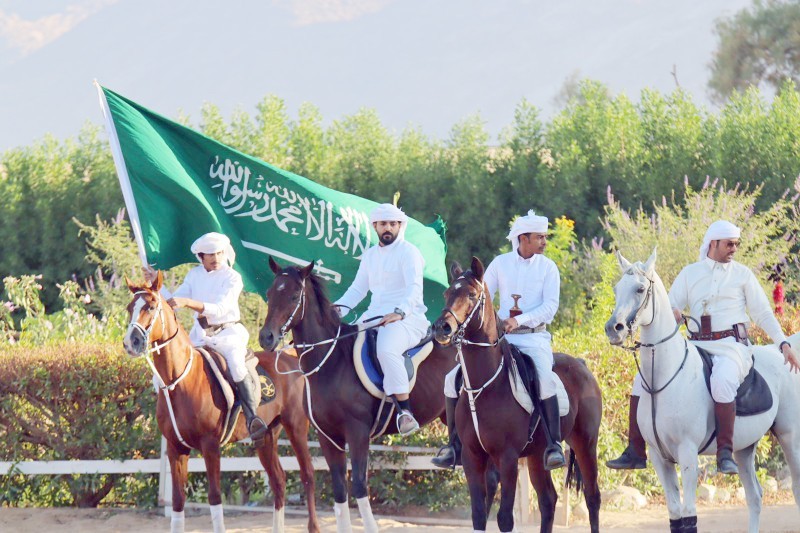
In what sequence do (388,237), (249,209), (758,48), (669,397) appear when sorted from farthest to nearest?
(758,48) → (249,209) → (388,237) → (669,397)

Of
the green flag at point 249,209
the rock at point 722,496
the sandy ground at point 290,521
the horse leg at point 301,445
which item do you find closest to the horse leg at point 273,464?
the horse leg at point 301,445

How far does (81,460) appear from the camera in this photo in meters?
12.0

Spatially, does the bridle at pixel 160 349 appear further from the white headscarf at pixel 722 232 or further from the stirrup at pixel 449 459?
the white headscarf at pixel 722 232

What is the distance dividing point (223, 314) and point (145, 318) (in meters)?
1.03

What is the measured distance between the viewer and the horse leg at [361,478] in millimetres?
9430

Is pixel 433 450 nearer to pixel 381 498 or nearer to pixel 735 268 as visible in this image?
pixel 381 498

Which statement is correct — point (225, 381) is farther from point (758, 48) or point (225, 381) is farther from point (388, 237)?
point (758, 48)

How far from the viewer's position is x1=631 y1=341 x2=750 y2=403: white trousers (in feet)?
28.6

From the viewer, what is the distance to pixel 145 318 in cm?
910

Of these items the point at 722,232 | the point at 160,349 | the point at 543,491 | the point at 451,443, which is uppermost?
the point at 722,232

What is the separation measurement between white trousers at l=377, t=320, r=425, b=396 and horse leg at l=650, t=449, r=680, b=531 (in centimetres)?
208

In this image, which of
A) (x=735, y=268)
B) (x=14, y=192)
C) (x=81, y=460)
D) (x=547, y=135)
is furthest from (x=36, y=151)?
(x=735, y=268)

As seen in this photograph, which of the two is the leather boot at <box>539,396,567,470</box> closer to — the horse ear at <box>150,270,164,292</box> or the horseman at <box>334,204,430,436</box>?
the horseman at <box>334,204,430,436</box>

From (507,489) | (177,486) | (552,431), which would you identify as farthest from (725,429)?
(177,486)
